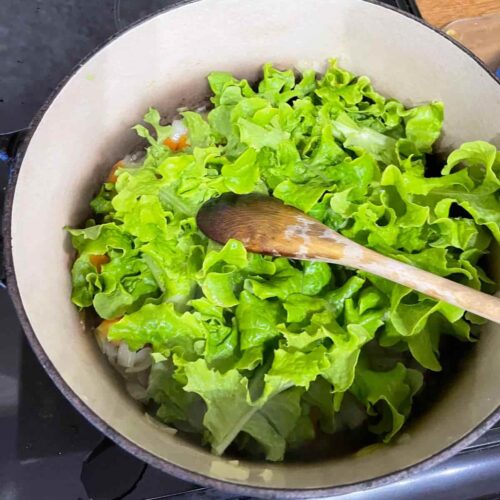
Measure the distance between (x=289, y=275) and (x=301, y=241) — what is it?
6cm

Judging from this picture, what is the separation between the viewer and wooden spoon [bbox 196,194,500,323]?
66cm

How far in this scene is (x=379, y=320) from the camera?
2.43ft

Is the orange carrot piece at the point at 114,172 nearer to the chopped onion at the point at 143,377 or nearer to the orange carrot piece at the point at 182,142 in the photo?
the orange carrot piece at the point at 182,142

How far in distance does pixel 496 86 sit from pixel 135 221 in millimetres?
489

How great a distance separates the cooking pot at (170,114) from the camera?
2.06 ft

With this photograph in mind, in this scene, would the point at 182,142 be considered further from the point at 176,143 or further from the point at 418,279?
the point at 418,279

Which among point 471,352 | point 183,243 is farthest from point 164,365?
point 471,352

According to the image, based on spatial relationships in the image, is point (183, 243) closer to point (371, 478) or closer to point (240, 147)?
point (240, 147)

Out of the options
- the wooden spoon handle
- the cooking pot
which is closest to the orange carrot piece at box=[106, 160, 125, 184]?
the cooking pot

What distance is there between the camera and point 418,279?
2.22 feet

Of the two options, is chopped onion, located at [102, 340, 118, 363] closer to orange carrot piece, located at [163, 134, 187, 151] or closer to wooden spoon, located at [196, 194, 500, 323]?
wooden spoon, located at [196, 194, 500, 323]

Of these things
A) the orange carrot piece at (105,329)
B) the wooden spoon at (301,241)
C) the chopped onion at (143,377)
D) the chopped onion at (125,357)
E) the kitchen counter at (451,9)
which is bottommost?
the chopped onion at (143,377)

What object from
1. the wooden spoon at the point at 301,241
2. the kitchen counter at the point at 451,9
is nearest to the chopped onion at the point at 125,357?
the wooden spoon at the point at 301,241

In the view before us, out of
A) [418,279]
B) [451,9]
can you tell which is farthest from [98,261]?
[451,9]
